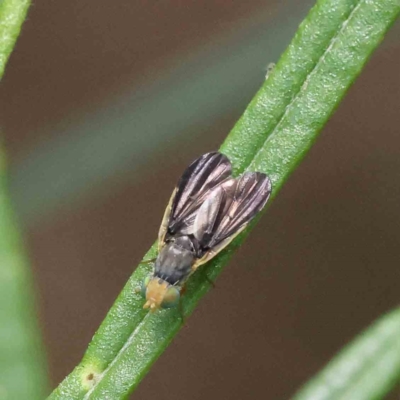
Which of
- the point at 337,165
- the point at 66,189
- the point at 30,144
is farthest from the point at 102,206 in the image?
the point at 337,165

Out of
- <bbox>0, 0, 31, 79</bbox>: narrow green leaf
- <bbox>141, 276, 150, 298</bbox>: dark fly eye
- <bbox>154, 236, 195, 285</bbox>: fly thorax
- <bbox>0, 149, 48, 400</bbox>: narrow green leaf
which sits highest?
<bbox>0, 0, 31, 79</bbox>: narrow green leaf

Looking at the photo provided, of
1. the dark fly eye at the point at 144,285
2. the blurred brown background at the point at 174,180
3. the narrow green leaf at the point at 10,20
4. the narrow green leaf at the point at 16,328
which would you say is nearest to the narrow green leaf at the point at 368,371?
the dark fly eye at the point at 144,285

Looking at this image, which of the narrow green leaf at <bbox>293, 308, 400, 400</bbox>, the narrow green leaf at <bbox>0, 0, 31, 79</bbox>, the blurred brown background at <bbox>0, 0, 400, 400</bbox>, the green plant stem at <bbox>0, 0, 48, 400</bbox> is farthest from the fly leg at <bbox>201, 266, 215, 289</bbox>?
the blurred brown background at <bbox>0, 0, 400, 400</bbox>

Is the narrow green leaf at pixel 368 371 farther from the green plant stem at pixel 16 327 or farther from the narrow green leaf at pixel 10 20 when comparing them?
the narrow green leaf at pixel 10 20

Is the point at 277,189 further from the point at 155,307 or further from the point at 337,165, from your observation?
the point at 337,165

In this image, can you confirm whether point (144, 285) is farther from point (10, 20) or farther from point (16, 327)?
point (10, 20)

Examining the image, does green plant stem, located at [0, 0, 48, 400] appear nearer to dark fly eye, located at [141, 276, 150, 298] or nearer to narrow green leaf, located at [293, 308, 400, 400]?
dark fly eye, located at [141, 276, 150, 298]

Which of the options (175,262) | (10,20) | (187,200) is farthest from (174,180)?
(10,20)
